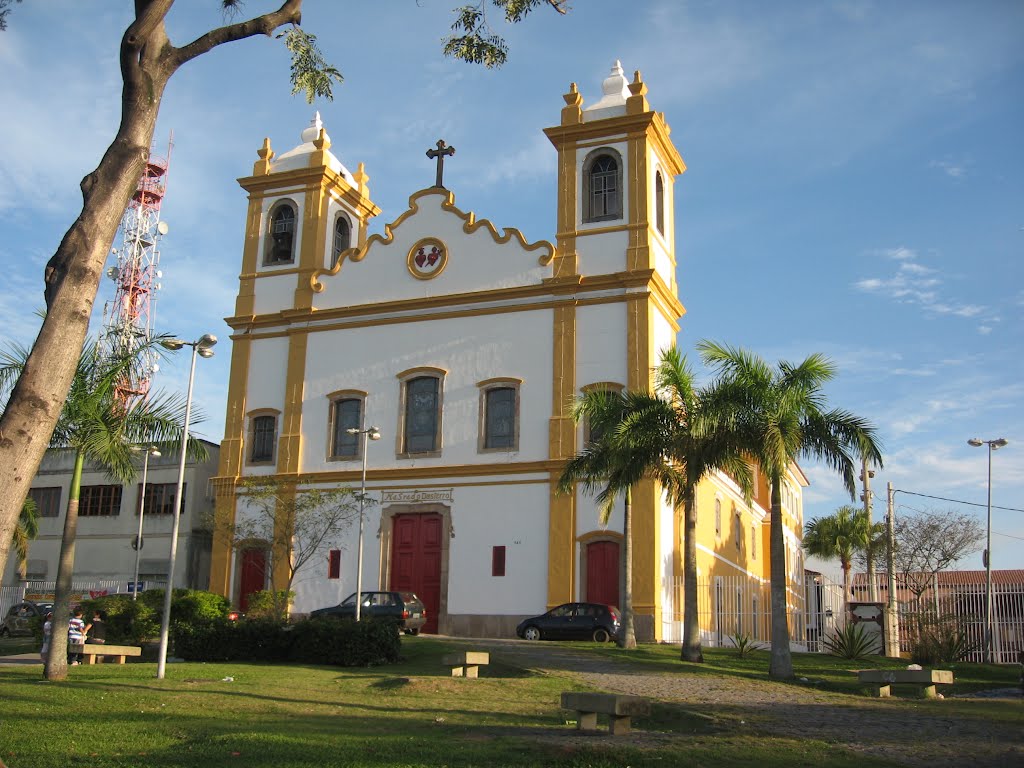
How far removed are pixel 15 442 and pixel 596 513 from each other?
888 inches

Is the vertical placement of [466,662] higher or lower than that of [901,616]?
lower

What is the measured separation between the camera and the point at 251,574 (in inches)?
1332

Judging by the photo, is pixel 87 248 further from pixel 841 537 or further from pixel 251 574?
pixel 841 537

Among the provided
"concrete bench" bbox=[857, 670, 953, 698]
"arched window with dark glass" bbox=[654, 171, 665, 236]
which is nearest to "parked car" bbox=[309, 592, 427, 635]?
"arched window with dark glass" bbox=[654, 171, 665, 236]

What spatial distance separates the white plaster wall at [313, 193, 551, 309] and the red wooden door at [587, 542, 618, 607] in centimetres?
794

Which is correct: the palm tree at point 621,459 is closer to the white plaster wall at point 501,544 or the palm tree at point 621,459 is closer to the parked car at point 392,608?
the white plaster wall at point 501,544

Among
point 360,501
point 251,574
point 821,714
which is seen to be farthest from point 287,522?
point 821,714

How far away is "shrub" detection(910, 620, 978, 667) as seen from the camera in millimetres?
22266

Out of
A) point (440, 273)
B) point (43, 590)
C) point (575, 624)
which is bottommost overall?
point (575, 624)

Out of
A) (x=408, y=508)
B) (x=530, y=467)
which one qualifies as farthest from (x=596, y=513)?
(x=408, y=508)

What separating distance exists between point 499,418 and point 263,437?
807 cm

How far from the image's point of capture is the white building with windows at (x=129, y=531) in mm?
40125

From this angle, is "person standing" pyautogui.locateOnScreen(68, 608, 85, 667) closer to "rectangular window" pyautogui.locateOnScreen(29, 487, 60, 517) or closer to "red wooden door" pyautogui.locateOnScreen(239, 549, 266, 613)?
"red wooden door" pyautogui.locateOnScreen(239, 549, 266, 613)

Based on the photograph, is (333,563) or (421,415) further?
(421,415)
